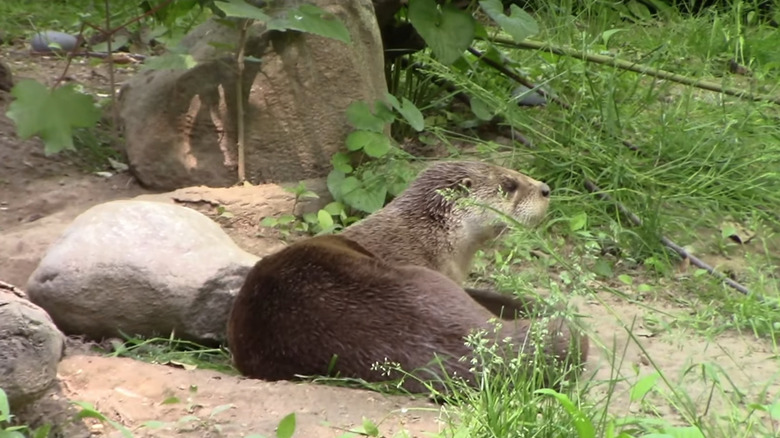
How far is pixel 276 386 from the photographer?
10.7ft

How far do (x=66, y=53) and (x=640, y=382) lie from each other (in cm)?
447

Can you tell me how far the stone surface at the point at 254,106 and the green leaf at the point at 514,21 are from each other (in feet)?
1.89

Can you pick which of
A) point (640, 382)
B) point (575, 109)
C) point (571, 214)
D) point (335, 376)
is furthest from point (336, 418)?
point (575, 109)

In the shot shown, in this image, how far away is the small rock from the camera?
20.7 feet

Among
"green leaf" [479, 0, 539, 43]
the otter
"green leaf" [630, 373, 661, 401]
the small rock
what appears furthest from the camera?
the small rock

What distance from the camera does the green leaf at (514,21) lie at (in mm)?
5148

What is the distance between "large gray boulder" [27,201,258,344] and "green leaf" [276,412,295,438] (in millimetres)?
1143

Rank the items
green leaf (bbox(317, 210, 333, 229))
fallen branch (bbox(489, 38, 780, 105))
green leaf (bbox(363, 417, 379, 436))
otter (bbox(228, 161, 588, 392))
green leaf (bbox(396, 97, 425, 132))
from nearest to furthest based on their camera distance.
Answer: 1. green leaf (bbox(363, 417, 379, 436))
2. otter (bbox(228, 161, 588, 392))
3. green leaf (bbox(317, 210, 333, 229))
4. green leaf (bbox(396, 97, 425, 132))
5. fallen branch (bbox(489, 38, 780, 105))

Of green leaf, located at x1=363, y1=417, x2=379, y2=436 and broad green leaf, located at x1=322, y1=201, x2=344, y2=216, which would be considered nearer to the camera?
green leaf, located at x1=363, y1=417, x2=379, y2=436

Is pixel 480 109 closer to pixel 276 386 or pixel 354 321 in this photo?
pixel 354 321

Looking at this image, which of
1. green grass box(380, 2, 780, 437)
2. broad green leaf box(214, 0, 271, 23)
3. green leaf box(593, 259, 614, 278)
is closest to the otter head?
green grass box(380, 2, 780, 437)

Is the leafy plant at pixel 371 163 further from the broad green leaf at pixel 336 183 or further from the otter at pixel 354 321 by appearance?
the otter at pixel 354 321

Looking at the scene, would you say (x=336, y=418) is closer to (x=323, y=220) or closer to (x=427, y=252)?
(x=427, y=252)

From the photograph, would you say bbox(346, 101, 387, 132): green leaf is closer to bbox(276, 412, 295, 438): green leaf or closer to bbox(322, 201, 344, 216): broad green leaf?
bbox(322, 201, 344, 216): broad green leaf
